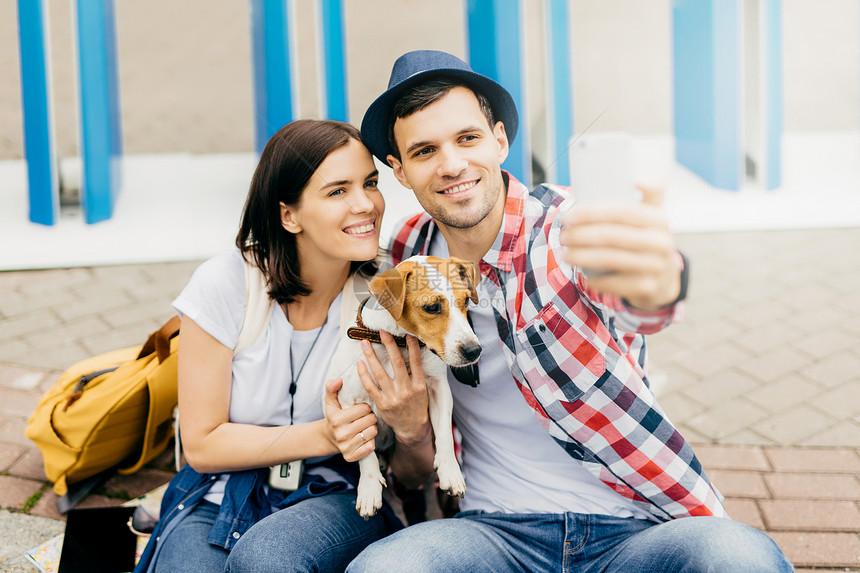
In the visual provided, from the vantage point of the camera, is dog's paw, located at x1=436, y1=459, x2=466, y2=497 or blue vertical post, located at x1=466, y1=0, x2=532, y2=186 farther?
Result: blue vertical post, located at x1=466, y1=0, x2=532, y2=186

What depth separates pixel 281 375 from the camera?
7.06 feet

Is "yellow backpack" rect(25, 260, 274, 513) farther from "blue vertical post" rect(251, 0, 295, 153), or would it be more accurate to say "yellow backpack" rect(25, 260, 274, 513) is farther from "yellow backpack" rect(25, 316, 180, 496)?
"blue vertical post" rect(251, 0, 295, 153)

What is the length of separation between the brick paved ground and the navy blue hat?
1.76 m

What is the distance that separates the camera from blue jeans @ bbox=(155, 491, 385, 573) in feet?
6.05

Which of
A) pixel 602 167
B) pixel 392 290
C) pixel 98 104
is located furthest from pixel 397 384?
pixel 98 104

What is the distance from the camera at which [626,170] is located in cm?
108

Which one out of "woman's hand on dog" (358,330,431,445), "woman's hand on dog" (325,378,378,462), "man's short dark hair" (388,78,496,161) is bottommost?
"woman's hand on dog" (325,378,378,462)

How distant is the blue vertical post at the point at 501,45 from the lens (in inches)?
190

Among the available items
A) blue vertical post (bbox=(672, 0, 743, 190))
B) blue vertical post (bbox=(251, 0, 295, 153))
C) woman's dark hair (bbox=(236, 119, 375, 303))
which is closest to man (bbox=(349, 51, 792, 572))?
woman's dark hair (bbox=(236, 119, 375, 303))

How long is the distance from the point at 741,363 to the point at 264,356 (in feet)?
8.65

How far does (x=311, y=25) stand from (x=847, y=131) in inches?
236

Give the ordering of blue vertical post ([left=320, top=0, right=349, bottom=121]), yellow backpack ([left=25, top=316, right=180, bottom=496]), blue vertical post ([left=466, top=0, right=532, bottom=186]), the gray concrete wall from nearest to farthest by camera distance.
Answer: yellow backpack ([left=25, top=316, right=180, bottom=496]), blue vertical post ([left=320, top=0, right=349, bottom=121]), blue vertical post ([left=466, top=0, right=532, bottom=186]), the gray concrete wall

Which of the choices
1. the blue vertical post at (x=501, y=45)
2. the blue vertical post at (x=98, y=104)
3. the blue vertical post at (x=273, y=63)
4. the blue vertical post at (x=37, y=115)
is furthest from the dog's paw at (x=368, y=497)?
the blue vertical post at (x=37, y=115)

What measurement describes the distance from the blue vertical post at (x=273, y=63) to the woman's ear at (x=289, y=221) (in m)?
2.79
